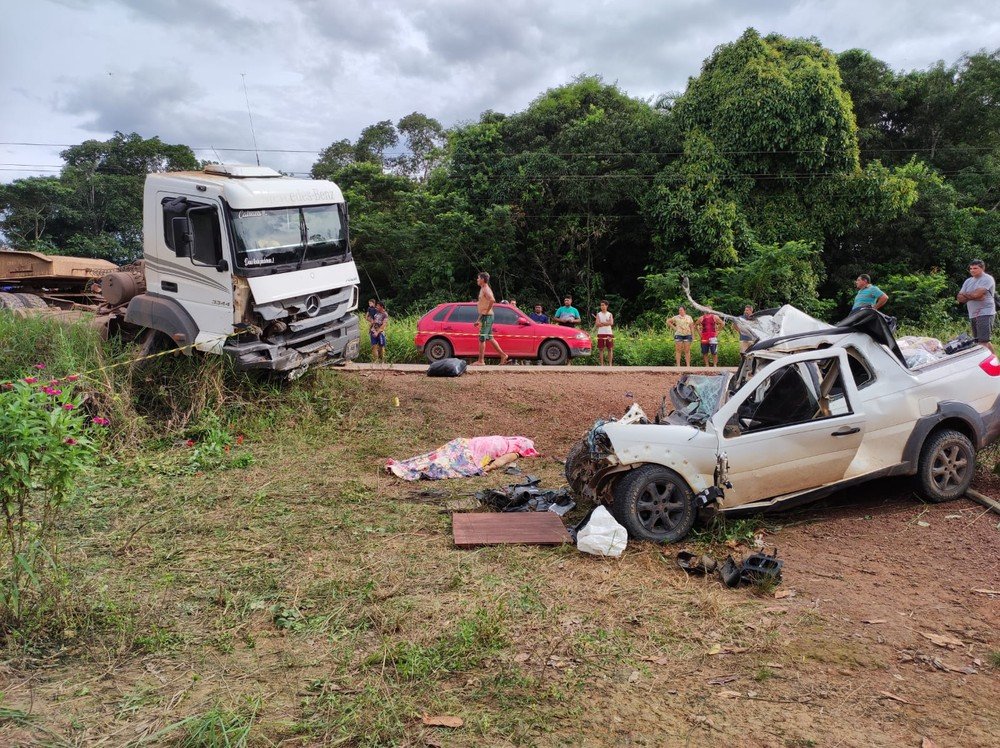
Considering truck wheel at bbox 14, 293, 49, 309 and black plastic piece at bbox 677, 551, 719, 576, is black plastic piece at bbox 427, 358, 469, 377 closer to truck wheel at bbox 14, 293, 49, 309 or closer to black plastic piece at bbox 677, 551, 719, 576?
black plastic piece at bbox 677, 551, 719, 576

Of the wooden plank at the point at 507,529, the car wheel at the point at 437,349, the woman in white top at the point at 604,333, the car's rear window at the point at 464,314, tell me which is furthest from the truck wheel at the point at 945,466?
the car wheel at the point at 437,349

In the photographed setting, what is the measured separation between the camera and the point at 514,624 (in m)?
4.95

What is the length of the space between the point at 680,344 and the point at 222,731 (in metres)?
14.5

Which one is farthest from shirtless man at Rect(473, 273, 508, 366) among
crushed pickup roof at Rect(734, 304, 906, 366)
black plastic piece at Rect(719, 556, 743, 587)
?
black plastic piece at Rect(719, 556, 743, 587)

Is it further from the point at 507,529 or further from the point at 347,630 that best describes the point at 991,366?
the point at 347,630

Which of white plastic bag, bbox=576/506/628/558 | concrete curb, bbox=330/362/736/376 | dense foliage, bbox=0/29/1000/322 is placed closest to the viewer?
white plastic bag, bbox=576/506/628/558

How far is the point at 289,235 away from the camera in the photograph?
432 inches

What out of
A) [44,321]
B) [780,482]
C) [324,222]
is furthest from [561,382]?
[44,321]

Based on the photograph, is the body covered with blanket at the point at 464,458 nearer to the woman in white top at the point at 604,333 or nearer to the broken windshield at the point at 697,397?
the broken windshield at the point at 697,397

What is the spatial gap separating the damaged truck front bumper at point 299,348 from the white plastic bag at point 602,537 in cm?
610

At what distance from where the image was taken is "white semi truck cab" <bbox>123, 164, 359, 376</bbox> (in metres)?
10.3

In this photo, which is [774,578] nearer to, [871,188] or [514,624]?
[514,624]

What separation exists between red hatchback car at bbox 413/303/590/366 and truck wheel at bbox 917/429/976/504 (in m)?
10.4

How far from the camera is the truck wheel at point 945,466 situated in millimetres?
6996
